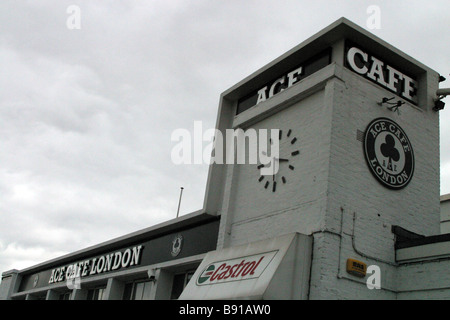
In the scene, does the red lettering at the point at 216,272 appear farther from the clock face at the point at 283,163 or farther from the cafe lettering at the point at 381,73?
the cafe lettering at the point at 381,73

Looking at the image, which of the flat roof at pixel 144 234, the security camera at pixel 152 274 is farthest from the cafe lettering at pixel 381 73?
the security camera at pixel 152 274

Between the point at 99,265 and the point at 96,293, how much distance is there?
145 centimetres

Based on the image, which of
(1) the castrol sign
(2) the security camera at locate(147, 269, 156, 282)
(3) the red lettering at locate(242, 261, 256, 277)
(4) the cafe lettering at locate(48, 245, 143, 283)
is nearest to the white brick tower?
(1) the castrol sign

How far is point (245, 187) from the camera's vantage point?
15.2 meters

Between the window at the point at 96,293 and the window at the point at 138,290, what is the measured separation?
Result: 2.08 meters

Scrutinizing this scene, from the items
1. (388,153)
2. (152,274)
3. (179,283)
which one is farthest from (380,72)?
(152,274)

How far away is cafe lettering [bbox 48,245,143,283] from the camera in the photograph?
20078 millimetres

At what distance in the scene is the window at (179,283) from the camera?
1723 centimetres

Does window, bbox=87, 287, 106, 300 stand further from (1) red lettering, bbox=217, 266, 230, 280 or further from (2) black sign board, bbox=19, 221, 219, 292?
(1) red lettering, bbox=217, 266, 230, 280

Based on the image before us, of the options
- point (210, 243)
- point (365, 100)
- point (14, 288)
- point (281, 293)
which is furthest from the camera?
point (14, 288)

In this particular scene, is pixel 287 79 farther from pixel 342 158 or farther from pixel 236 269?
pixel 236 269

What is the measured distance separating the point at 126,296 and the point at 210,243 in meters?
6.28

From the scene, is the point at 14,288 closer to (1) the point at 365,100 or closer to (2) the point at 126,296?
(2) the point at 126,296
